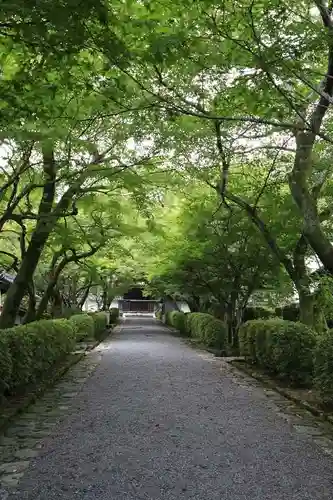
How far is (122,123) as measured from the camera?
1015 cm

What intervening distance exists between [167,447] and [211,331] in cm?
1358

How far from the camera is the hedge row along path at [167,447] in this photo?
4.10 m

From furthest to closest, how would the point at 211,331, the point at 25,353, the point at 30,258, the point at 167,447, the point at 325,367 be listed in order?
the point at 211,331, the point at 30,258, the point at 25,353, the point at 325,367, the point at 167,447

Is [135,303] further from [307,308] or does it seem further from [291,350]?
[291,350]

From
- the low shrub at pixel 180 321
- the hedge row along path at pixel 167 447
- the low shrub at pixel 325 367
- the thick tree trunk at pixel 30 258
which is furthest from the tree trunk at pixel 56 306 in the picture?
the low shrub at pixel 325 367

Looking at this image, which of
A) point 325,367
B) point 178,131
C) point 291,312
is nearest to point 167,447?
point 325,367

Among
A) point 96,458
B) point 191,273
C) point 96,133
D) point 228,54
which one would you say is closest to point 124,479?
point 96,458

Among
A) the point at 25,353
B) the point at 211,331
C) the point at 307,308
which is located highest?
the point at 307,308

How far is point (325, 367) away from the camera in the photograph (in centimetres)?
698

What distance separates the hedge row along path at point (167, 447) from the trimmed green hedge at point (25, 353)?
21.7 inches

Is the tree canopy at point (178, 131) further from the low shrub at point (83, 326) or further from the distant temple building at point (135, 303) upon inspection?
the distant temple building at point (135, 303)

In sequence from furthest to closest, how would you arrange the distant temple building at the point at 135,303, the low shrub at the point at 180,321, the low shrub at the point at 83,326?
the distant temple building at the point at 135,303, the low shrub at the point at 180,321, the low shrub at the point at 83,326

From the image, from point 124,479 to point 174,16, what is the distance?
15.2 feet

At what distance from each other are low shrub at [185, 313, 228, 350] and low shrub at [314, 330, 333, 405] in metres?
10.6
